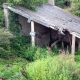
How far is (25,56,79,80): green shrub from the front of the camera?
1105 centimetres

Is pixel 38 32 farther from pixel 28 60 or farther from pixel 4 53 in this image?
pixel 4 53

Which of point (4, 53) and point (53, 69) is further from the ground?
point (53, 69)

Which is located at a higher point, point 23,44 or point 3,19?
point 3,19

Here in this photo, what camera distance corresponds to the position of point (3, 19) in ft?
61.5

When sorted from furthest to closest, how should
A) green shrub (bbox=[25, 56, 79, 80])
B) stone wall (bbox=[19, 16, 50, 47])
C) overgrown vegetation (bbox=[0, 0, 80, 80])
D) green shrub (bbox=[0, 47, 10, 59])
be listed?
stone wall (bbox=[19, 16, 50, 47]), green shrub (bbox=[0, 47, 10, 59]), overgrown vegetation (bbox=[0, 0, 80, 80]), green shrub (bbox=[25, 56, 79, 80])

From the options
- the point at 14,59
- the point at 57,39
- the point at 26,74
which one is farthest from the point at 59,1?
the point at 26,74

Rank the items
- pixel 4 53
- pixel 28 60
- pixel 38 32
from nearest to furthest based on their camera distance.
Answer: pixel 4 53
pixel 28 60
pixel 38 32

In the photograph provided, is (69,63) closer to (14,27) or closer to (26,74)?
(26,74)

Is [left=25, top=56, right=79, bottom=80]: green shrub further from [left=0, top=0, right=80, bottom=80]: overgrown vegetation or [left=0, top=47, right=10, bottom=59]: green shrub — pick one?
[left=0, top=47, right=10, bottom=59]: green shrub

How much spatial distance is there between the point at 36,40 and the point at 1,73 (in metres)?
7.70

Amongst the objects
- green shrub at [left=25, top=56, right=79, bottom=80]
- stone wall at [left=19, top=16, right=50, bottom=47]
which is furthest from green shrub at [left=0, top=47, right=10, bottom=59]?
green shrub at [left=25, top=56, right=79, bottom=80]

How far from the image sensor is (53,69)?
11125mm

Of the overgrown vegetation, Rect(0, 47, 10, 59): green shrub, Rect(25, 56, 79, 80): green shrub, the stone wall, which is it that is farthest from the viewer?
the stone wall

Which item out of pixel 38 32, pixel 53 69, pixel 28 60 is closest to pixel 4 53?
pixel 28 60
